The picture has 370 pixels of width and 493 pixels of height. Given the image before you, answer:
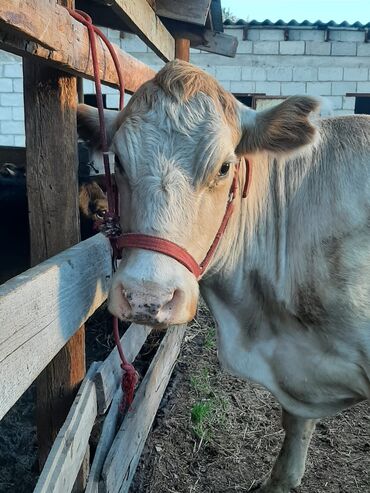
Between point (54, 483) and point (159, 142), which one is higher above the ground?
point (159, 142)

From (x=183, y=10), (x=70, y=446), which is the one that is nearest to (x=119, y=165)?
(x=70, y=446)

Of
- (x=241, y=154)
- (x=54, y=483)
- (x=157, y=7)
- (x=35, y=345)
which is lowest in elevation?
(x=54, y=483)

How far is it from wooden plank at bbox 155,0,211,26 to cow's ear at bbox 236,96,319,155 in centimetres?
318

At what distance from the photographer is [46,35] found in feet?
5.75

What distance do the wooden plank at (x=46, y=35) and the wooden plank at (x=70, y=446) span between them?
4.05ft

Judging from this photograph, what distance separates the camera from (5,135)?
39.1 feet

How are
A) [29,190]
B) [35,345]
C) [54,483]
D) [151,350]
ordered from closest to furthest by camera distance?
[35,345], [54,483], [29,190], [151,350]

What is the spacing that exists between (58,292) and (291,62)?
1127cm

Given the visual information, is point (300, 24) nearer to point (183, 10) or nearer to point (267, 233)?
point (183, 10)

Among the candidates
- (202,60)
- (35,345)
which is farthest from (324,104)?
(202,60)

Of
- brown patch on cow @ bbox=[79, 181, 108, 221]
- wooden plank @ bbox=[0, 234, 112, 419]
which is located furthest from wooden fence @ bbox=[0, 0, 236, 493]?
brown patch on cow @ bbox=[79, 181, 108, 221]

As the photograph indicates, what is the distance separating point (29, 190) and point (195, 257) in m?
0.70

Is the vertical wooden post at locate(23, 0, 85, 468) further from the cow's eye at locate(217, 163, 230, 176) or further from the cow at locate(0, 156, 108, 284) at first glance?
the cow at locate(0, 156, 108, 284)

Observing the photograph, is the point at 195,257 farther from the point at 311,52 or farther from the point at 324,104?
the point at 311,52
